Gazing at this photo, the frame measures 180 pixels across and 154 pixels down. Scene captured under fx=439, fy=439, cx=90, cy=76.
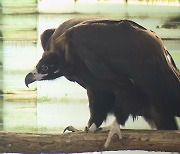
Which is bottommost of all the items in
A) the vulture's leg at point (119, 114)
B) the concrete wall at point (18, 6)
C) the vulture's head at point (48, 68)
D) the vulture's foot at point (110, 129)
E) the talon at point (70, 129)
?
the talon at point (70, 129)

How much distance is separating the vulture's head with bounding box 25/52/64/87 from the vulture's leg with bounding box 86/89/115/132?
5.1 inches

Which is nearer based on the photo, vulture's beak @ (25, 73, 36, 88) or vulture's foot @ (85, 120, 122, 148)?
vulture's foot @ (85, 120, 122, 148)

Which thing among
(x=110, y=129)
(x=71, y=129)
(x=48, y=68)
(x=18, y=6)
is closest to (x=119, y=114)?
(x=110, y=129)

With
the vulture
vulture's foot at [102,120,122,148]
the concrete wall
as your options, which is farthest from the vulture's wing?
the concrete wall

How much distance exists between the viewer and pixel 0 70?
158 centimetres

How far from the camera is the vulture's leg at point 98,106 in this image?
1455 millimetres

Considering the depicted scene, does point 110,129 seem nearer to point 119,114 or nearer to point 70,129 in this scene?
point 119,114

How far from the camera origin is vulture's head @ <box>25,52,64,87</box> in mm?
1483

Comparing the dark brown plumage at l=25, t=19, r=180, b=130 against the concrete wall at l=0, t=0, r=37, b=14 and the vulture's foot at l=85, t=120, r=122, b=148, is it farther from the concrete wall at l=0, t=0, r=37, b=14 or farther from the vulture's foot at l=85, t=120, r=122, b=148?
the concrete wall at l=0, t=0, r=37, b=14

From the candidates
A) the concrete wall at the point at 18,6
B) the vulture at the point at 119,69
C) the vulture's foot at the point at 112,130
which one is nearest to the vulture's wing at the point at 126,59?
the vulture at the point at 119,69

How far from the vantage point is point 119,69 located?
1420mm

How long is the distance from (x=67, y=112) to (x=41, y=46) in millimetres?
256

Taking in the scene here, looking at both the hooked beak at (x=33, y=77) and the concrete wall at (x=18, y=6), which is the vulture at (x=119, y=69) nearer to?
the hooked beak at (x=33, y=77)

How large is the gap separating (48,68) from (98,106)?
0.70ft
